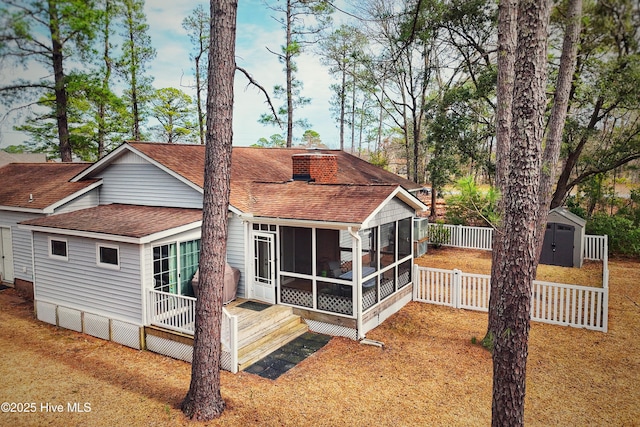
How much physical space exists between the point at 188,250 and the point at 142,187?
3207mm

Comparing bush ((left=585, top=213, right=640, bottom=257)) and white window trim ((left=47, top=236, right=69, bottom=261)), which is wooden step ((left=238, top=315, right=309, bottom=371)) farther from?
bush ((left=585, top=213, right=640, bottom=257))

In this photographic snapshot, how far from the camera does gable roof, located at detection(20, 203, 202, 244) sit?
9086 millimetres

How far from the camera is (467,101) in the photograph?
67.2ft

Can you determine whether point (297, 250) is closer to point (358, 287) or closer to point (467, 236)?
point (358, 287)

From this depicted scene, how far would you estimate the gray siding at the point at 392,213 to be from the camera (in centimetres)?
1027

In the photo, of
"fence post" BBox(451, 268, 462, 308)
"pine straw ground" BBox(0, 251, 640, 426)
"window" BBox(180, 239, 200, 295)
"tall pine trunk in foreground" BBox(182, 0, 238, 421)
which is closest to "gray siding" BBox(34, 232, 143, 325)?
"pine straw ground" BBox(0, 251, 640, 426)

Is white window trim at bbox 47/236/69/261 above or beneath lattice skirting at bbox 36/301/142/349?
above

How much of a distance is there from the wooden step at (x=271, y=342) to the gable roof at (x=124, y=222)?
3266mm

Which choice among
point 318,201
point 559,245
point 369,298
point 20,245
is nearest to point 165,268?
point 318,201

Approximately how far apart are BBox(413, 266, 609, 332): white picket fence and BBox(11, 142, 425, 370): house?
3.18 feet

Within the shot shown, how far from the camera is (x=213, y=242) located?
6496 mm

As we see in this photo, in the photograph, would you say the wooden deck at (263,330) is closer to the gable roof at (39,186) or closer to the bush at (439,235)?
the gable roof at (39,186)

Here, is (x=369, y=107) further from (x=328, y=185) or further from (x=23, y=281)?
(x=23, y=281)

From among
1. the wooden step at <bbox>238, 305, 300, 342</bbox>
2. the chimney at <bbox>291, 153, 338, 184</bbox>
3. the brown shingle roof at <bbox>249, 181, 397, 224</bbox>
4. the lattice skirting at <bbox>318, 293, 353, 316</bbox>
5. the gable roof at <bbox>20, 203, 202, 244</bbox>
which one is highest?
the chimney at <bbox>291, 153, 338, 184</bbox>
